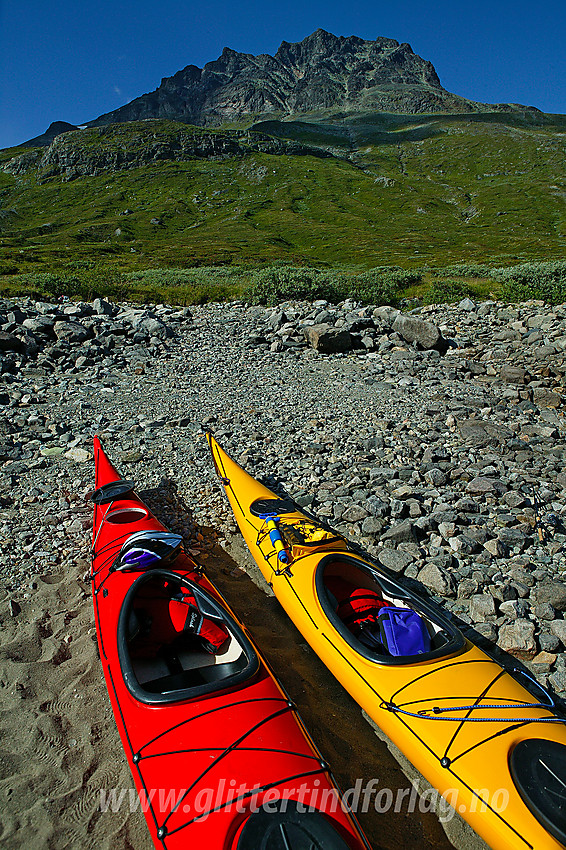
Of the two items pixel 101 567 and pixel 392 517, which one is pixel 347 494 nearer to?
pixel 392 517

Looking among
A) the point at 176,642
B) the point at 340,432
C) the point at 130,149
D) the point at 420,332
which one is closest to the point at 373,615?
the point at 176,642

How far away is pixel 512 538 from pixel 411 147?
A: 197 metres

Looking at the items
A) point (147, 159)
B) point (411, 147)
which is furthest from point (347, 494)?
point (411, 147)

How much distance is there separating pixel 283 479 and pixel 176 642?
376cm

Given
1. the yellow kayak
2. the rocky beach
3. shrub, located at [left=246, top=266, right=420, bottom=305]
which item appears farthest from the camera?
shrub, located at [left=246, top=266, right=420, bottom=305]

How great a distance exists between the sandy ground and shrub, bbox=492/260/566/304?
17155 mm

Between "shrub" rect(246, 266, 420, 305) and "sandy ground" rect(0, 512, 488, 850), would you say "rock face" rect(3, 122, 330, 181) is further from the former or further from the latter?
"sandy ground" rect(0, 512, 488, 850)

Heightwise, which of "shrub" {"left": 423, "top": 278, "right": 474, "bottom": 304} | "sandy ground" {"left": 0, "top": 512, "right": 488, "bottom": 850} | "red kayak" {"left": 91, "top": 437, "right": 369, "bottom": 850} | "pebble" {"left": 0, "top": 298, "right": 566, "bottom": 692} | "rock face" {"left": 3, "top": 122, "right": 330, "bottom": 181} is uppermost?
"rock face" {"left": 3, "top": 122, "right": 330, "bottom": 181}

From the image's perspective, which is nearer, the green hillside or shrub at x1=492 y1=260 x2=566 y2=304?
shrub at x1=492 y1=260 x2=566 y2=304

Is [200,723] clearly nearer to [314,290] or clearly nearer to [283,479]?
[283,479]

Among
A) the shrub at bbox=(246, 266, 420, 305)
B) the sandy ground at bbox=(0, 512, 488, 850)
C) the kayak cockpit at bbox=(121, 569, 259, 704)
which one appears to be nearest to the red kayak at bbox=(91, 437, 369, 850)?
the kayak cockpit at bbox=(121, 569, 259, 704)

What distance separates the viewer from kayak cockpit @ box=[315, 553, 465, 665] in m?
4.04

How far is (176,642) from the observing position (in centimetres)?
444

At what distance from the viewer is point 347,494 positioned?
7.19 m
